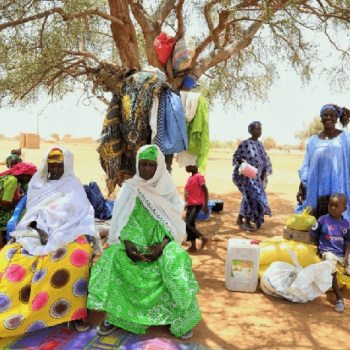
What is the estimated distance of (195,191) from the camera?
4.99 metres

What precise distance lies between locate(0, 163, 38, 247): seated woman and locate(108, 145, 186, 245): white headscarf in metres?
1.64

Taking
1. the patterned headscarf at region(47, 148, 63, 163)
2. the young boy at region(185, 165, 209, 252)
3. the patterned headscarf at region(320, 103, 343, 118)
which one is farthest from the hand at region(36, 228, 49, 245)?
the patterned headscarf at region(320, 103, 343, 118)

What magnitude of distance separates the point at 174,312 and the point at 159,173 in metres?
1.27

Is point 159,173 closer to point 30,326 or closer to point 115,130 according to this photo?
point 115,130

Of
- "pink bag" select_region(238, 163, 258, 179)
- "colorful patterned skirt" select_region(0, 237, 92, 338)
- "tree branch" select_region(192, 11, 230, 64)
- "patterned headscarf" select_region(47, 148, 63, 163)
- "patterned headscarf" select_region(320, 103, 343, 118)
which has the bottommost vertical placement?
"colorful patterned skirt" select_region(0, 237, 92, 338)

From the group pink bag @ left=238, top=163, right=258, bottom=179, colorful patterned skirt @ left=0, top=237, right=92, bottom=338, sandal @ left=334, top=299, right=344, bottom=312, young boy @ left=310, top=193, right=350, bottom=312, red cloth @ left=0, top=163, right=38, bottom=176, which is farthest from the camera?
pink bag @ left=238, top=163, right=258, bottom=179

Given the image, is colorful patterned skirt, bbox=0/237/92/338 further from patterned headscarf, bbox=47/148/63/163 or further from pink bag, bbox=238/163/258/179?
pink bag, bbox=238/163/258/179

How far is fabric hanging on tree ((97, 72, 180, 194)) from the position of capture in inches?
145

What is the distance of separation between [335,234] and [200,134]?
1.96 meters

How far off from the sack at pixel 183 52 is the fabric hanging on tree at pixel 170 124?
3.55 feet

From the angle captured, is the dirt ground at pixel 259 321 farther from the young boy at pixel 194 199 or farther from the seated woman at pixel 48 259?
the seated woman at pixel 48 259

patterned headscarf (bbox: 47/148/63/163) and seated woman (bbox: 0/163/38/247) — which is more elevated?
patterned headscarf (bbox: 47/148/63/163)

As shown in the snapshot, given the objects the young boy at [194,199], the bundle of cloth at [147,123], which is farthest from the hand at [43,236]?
the young boy at [194,199]

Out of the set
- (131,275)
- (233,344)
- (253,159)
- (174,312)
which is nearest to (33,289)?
(131,275)
